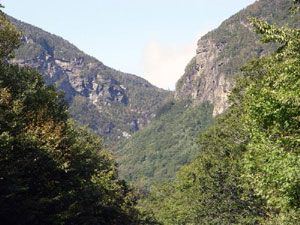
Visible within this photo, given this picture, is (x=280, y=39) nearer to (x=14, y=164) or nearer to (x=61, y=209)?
(x=14, y=164)

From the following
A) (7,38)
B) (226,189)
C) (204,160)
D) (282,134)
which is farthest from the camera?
(204,160)

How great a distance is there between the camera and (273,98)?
43.4 ft

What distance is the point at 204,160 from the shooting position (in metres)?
38.2

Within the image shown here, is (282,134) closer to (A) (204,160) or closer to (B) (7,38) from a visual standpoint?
(A) (204,160)

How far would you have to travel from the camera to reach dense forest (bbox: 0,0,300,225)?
1331cm

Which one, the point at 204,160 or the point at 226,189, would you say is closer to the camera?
the point at 226,189

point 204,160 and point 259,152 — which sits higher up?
point 259,152

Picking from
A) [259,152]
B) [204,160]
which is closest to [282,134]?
[259,152]

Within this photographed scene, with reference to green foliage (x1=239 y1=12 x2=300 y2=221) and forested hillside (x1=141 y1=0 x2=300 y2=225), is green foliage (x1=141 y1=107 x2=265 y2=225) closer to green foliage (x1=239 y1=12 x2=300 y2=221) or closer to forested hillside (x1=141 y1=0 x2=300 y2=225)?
forested hillside (x1=141 y1=0 x2=300 y2=225)

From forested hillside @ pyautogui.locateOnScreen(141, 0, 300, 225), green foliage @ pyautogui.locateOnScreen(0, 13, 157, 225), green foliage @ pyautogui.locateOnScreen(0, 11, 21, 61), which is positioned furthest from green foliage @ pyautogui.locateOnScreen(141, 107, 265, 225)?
green foliage @ pyautogui.locateOnScreen(0, 11, 21, 61)

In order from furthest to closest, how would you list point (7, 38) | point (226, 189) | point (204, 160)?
point (204, 160) → point (226, 189) → point (7, 38)

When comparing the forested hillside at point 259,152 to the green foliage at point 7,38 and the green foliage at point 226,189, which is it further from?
the green foliage at point 7,38

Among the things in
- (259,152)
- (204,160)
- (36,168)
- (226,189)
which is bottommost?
(36,168)

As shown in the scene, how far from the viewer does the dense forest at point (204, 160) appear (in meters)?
13.3
